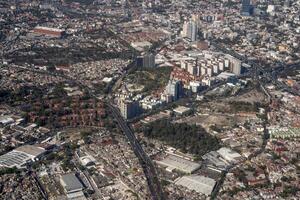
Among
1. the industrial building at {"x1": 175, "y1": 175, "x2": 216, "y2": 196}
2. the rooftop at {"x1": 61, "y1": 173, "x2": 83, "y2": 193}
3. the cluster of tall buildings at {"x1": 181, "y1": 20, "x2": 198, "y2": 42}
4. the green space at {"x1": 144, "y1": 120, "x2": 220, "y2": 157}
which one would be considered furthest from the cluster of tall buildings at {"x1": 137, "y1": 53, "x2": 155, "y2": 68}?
the rooftop at {"x1": 61, "y1": 173, "x2": 83, "y2": 193}

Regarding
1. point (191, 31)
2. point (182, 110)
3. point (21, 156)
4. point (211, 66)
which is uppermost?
point (191, 31)

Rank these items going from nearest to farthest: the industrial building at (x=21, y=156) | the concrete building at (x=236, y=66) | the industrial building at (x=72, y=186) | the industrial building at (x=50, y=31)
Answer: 1. the industrial building at (x=72, y=186)
2. the industrial building at (x=21, y=156)
3. the concrete building at (x=236, y=66)
4. the industrial building at (x=50, y=31)

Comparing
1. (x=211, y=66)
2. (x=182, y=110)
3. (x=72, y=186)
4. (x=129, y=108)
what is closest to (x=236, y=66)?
(x=211, y=66)

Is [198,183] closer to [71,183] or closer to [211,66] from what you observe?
[71,183]

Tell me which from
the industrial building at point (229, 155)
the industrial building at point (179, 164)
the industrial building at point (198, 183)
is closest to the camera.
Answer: the industrial building at point (198, 183)

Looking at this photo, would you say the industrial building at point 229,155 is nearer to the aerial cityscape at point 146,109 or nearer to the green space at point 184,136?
the aerial cityscape at point 146,109

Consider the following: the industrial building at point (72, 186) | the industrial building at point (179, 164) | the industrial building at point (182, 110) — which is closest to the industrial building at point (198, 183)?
the industrial building at point (179, 164)
